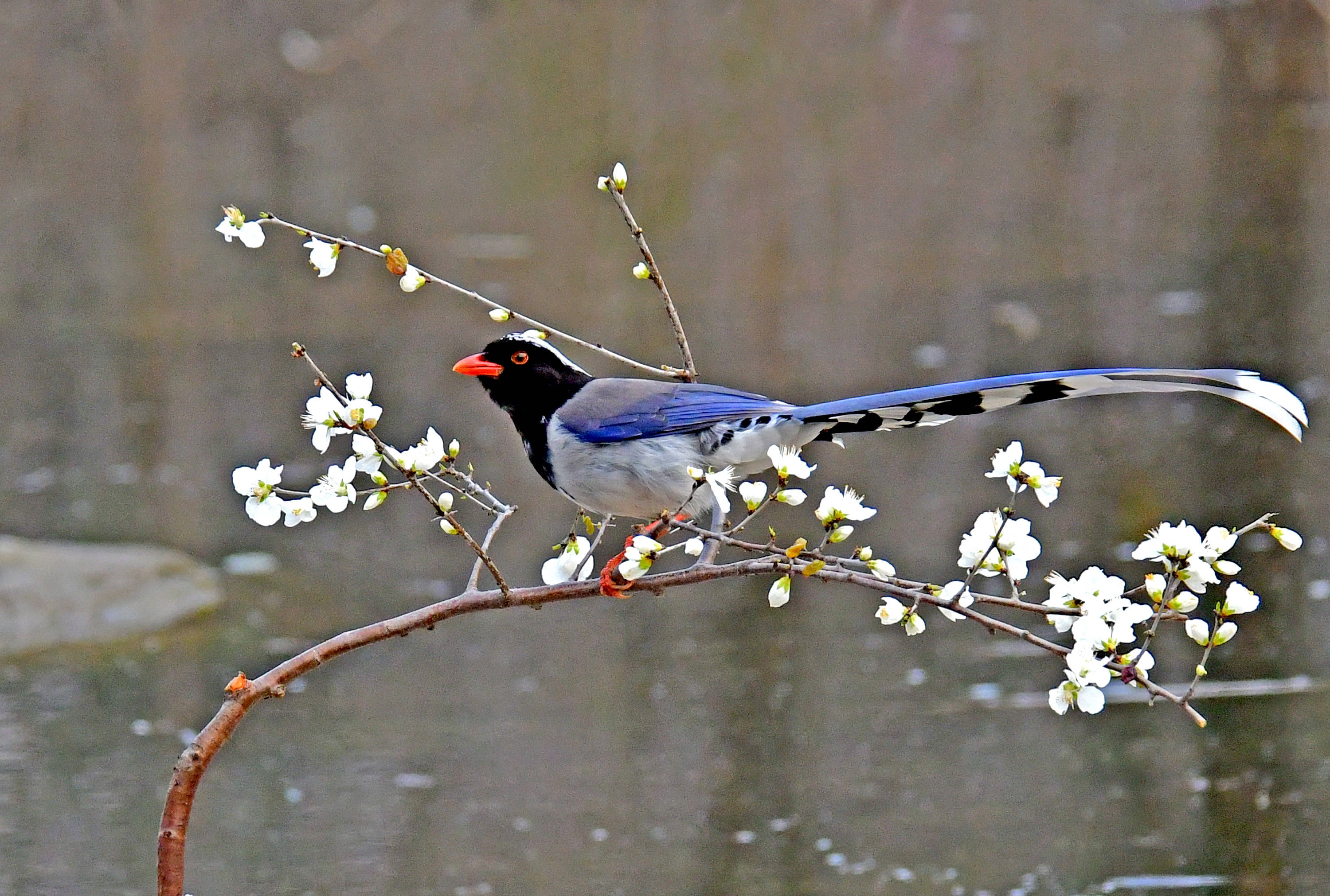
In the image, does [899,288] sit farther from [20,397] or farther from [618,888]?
[618,888]

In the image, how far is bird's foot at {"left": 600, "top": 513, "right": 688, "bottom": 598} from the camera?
2.66 meters

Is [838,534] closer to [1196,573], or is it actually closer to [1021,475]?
[1021,475]

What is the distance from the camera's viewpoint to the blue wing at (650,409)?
3211 millimetres

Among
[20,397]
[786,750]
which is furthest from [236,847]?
[20,397]

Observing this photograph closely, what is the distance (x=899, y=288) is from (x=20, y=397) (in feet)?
18.7

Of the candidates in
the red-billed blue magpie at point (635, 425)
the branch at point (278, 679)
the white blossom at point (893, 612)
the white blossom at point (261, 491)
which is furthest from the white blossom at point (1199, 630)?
the white blossom at point (261, 491)

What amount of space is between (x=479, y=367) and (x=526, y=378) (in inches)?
4.2

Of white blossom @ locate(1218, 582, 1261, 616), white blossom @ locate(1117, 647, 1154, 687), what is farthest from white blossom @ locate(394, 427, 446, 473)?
white blossom @ locate(1218, 582, 1261, 616)

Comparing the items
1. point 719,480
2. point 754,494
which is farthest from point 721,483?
point 754,494

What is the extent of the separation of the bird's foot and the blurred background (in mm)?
2044

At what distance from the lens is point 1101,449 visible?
8.58 m

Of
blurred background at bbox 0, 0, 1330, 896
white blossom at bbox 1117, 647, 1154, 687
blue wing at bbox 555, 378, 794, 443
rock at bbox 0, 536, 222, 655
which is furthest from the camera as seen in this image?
rock at bbox 0, 536, 222, 655

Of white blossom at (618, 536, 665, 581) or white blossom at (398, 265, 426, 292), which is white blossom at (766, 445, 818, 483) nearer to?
white blossom at (618, 536, 665, 581)

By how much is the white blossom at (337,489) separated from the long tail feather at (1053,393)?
30.5 inches
